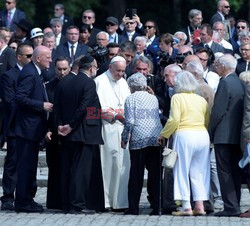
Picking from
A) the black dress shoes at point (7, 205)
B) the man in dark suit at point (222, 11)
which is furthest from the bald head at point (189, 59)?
the man in dark suit at point (222, 11)

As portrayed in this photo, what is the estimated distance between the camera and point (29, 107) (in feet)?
57.6

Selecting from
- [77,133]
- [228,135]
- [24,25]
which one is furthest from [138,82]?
[24,25]

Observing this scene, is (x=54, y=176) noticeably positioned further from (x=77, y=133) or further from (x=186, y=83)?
(x=186, y=83)

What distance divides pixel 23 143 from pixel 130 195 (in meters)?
1.61

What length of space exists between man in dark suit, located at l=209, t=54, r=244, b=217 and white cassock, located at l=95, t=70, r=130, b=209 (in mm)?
1566

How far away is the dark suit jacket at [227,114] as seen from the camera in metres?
17.1

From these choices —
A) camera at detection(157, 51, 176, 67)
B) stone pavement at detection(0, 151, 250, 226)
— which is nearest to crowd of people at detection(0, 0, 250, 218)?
stone pavement at detection(0, 151, 250, 226)

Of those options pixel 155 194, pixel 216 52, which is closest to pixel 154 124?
pixel 155 194

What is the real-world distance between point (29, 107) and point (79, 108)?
28.4 inches

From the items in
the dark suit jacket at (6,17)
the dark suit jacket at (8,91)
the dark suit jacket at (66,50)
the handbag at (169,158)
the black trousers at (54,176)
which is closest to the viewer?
the handbag at (169,158)

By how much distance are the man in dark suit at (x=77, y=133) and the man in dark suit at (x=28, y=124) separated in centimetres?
29

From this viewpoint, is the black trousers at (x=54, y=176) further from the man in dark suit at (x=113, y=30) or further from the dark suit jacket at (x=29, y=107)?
the man in dark suit at (x=113, y=30)

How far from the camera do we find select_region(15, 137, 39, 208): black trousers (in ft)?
58.1

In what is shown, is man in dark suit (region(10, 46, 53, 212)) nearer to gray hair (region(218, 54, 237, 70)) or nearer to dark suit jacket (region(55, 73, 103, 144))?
dark suit jacket (region(55, 73, 103, 144))
